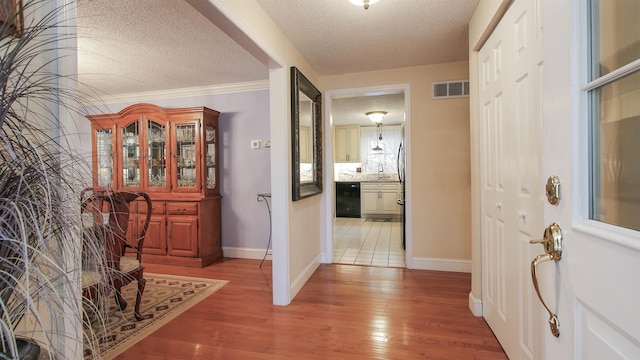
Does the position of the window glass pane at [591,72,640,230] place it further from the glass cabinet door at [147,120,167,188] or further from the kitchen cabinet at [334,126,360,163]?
the kitchen cabinet at [334,126,360,163]

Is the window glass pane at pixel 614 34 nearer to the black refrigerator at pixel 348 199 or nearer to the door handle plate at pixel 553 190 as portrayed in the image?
the door handle plate at pixel 553 190

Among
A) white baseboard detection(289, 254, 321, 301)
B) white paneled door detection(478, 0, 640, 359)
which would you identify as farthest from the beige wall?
white paneled door detection(478, 0, 640, 359)

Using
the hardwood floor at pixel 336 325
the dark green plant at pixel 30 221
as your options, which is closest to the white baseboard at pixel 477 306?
the hardwood floor at pixel 336 325

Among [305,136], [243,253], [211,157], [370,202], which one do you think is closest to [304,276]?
[243,253]

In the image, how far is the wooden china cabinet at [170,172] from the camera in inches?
135

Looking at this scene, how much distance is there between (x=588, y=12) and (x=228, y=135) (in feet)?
12.1

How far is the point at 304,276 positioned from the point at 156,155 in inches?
97.7

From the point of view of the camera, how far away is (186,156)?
3.59 metres

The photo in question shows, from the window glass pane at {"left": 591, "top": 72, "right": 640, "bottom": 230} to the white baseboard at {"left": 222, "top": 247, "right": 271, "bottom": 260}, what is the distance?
347 centimetres

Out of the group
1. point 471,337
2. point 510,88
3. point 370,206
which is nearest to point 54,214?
point 510,88

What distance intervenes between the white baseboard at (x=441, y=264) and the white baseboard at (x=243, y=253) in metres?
1.86

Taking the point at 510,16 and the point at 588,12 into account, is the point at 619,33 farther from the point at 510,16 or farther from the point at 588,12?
the point at 510,16

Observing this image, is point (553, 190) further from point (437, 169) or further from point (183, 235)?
point (183, 235)

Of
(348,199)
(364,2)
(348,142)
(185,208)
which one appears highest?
(364,2)
